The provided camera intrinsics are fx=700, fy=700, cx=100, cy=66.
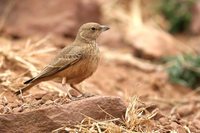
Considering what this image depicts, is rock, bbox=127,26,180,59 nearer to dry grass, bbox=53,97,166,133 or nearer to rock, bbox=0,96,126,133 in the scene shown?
dry grass, bbox=53,97,166,133

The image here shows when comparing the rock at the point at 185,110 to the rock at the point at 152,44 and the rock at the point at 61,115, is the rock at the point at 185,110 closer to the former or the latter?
the rock at the point at 61,115

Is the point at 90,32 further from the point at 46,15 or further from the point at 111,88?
the point at 46,15

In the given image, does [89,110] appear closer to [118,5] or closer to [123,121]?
[123,121]

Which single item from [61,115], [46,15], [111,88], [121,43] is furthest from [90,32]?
[121,43]

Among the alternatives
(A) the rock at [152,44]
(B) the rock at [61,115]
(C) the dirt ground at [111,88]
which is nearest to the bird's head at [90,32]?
(C) the dirt ground at [111,88]

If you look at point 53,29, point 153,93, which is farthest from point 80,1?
point 153,93

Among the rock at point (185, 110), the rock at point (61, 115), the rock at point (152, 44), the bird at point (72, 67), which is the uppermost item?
the bird at point (72, 67)

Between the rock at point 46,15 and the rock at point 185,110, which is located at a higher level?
the rock at point 46,15

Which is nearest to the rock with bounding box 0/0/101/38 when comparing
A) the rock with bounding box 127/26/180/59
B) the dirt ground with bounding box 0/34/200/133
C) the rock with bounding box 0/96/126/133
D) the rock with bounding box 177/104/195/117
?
the dirt ground with bounding box 0/34/200/133
